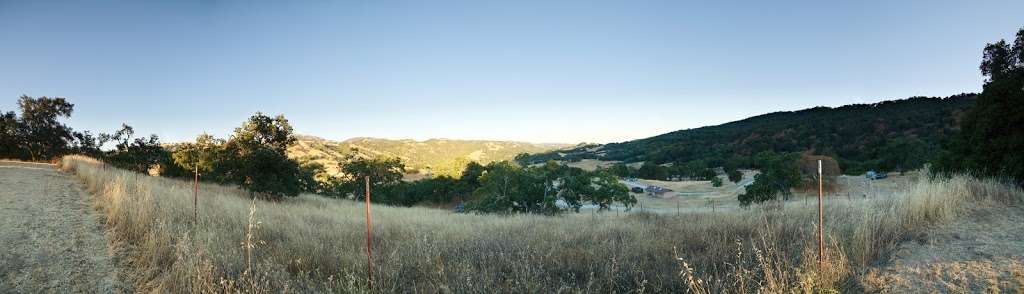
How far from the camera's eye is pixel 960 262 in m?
5.09

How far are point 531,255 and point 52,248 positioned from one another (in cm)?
630

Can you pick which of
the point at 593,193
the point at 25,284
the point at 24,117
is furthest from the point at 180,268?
the point at 24,117

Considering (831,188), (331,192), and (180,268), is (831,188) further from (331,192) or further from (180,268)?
(180,268)

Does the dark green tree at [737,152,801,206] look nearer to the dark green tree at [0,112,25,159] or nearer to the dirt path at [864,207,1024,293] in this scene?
the dirt path at [864,207,1024,293]

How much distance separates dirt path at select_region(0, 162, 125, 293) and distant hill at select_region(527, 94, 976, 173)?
5908 centimetres

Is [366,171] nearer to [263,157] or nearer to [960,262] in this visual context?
[263,157]


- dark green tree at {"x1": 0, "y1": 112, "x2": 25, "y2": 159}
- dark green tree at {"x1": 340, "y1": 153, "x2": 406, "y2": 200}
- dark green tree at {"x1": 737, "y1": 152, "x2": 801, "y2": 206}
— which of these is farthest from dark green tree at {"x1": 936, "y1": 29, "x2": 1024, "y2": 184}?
dark green tree at {"x1": 0, "y1": 112, "x2": 25, "y2": 159}

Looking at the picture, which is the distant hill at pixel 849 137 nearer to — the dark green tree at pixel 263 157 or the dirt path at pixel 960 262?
the dark green tree at pixel 263 157

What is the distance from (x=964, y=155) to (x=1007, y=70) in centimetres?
312

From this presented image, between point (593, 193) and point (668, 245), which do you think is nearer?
point (668, 245)

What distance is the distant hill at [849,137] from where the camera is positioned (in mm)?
54750

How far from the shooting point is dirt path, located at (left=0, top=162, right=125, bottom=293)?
4.57 m

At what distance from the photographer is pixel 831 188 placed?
4181 cm

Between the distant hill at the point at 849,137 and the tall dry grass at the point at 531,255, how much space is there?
2001 inches
